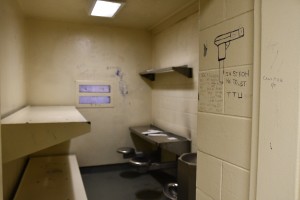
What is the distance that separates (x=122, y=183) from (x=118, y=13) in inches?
87.2

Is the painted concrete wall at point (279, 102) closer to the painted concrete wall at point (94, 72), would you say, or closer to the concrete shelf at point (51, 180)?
the concrete shelf at point (51, 180)

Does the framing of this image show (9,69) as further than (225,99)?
Answer: Yes

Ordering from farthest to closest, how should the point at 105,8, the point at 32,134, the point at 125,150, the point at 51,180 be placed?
the point at 125,150 → the point at 105,8 → the point at 51,180 → the point at 32,134

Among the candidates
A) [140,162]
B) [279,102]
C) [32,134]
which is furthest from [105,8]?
[279,102]

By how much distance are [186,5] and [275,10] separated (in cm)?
207

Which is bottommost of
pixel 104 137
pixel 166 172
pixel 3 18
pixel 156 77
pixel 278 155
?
pixel 166 172

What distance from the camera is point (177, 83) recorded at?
120 inches

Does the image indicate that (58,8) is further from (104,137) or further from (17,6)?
(104,137)

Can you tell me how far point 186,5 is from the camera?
2.64 meters

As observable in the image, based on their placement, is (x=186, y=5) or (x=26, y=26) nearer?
(x=186, y=5)

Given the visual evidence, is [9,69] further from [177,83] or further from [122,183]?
[122,183]

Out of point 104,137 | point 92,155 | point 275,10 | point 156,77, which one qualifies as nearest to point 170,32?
point 156,77

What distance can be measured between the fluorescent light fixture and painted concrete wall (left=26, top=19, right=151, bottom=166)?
644 millimetres

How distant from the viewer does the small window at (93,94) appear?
3.44 meters
